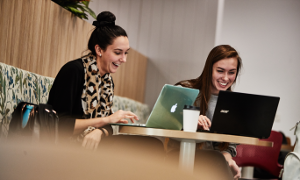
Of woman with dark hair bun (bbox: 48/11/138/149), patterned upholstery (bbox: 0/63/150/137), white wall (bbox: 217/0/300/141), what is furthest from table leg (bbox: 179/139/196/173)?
white wall (bbox: 217/0/300/141)

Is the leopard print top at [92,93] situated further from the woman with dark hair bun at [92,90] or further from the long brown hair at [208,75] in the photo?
the long brown hair at [208,75]

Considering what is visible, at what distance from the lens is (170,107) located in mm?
1242

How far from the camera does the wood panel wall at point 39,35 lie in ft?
5.89

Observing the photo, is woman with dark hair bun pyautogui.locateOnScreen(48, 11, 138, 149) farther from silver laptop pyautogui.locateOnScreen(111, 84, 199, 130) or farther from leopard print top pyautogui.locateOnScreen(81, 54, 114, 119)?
silver laptop pyautogui.locateOnScreen(111, 84, 199, 130)

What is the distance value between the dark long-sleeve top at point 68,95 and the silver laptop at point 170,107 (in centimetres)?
40

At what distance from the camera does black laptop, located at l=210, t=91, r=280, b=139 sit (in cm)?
124

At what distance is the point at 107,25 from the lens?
1.83 meters

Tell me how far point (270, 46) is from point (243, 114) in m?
3.94

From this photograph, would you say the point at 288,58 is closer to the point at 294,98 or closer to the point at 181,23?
the point at 294,98

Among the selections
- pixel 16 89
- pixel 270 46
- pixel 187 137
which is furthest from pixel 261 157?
pixel 270 46

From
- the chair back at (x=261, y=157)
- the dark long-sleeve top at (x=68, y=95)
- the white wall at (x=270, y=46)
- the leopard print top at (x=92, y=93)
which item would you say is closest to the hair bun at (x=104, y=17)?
the leopard print top at (x=92, y=93)

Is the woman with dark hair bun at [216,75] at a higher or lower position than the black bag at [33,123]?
higher

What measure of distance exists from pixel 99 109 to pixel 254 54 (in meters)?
3.75

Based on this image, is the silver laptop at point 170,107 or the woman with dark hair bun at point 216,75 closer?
the silver laptop at point 170,107
